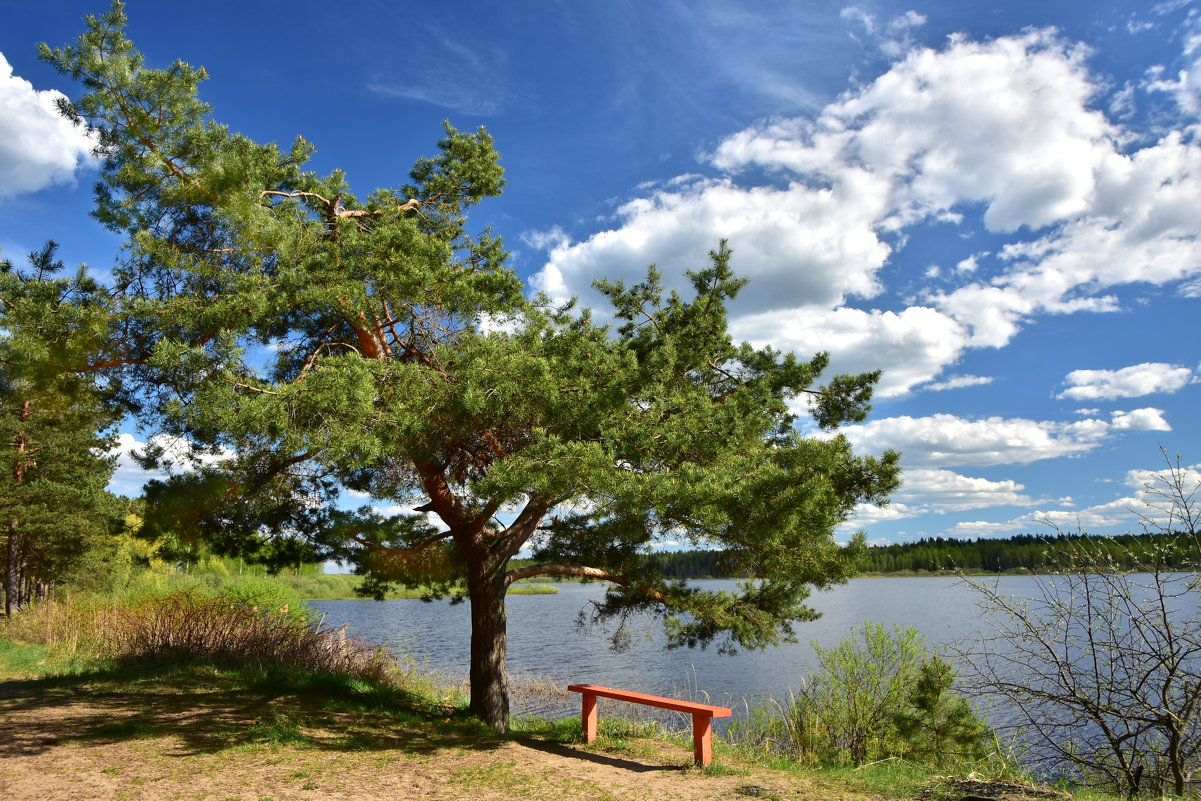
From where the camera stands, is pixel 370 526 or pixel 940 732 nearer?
pixel 940 732

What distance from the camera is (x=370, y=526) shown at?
8.33 meters

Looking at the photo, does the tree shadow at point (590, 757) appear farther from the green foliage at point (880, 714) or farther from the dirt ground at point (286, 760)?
the green foliage at point (880, 714)

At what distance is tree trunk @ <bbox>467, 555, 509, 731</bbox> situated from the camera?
7.82m

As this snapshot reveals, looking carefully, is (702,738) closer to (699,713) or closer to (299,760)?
(699,713)

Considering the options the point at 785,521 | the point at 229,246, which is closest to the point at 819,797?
the point at 785,521

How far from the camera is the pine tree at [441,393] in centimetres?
552

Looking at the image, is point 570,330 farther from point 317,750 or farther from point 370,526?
point 317,750

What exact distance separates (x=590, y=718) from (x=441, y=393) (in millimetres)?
4109

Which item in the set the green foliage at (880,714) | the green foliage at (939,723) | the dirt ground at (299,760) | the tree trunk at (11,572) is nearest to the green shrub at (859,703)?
the green foliage at (880,714)

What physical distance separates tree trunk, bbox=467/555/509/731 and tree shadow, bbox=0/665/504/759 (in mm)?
307

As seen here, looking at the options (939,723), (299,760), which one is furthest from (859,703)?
(299,760)

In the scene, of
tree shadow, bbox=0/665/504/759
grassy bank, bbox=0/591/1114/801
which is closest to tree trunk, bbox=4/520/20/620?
grassy bank, bbox=0/591/1114/801

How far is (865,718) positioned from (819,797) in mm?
3028

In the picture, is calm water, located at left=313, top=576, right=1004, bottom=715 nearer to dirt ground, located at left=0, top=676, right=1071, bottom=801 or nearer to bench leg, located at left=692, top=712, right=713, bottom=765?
bench leg, located at left=692, top=712, right=713, bottom=765
